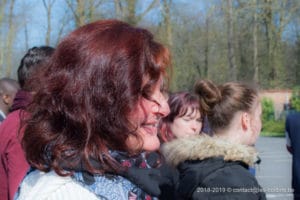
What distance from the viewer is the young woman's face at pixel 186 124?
137 inches

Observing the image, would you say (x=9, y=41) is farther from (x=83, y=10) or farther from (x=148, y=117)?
(x=148, y=117)

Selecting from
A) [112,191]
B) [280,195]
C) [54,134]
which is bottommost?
[280,195]

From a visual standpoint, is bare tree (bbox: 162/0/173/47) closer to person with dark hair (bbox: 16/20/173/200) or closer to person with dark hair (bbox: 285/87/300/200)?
person with dark hair (bbox: 285/87/300/200)

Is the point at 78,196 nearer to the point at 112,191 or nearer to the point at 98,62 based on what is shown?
the point at 112,191

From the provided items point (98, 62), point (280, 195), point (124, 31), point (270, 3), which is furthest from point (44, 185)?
point (270, 3)

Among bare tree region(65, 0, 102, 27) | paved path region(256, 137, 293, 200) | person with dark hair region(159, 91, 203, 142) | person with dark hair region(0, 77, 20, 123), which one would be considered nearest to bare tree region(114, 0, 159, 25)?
bare tree region(65, 0, 102, 27)

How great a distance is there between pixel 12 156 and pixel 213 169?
111cm

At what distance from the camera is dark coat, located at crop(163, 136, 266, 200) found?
2.35 metres

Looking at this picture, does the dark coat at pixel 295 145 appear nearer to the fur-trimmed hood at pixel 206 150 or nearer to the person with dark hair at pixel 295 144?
the person with dark hair at pixel 295 144

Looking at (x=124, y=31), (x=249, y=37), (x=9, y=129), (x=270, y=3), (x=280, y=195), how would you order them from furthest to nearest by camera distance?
(x=249, y=37) → (x=270, y=3) → (x=280, y=195) → (x=9, y=129) → (x=124, y=31)

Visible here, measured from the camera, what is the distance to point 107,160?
4.46ft

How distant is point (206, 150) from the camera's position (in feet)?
8.14

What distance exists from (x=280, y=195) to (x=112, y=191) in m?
7.08

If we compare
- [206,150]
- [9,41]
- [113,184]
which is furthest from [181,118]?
[9,41]
